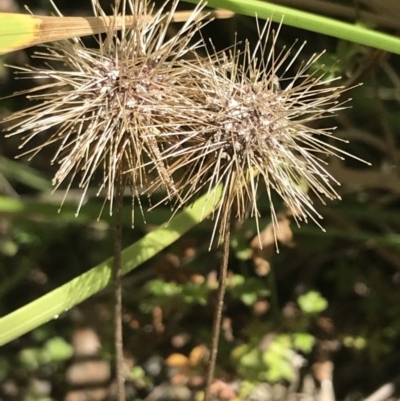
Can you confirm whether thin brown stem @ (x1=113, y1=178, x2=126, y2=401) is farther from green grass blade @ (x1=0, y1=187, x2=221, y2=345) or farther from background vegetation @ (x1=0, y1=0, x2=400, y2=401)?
background vegetation @ (x1=0, y1=0, x2=400, y2=401)

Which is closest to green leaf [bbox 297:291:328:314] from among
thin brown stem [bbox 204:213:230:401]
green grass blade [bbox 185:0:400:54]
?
thin brown stem [bbox 204:213:230:401]

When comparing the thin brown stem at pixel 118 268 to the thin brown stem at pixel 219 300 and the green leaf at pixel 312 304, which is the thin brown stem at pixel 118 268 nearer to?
the thin brown stem at pixel 219 300

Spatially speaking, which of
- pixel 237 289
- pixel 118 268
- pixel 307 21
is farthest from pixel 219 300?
pixel 307 21

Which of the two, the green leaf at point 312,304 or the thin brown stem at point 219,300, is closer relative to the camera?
the thin brown stem at point 219,300

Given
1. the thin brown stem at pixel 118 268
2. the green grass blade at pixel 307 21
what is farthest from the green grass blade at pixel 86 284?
the green grass blade at pixel 307 21

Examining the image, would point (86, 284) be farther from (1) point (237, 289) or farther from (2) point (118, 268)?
(1) point (237, 289)
